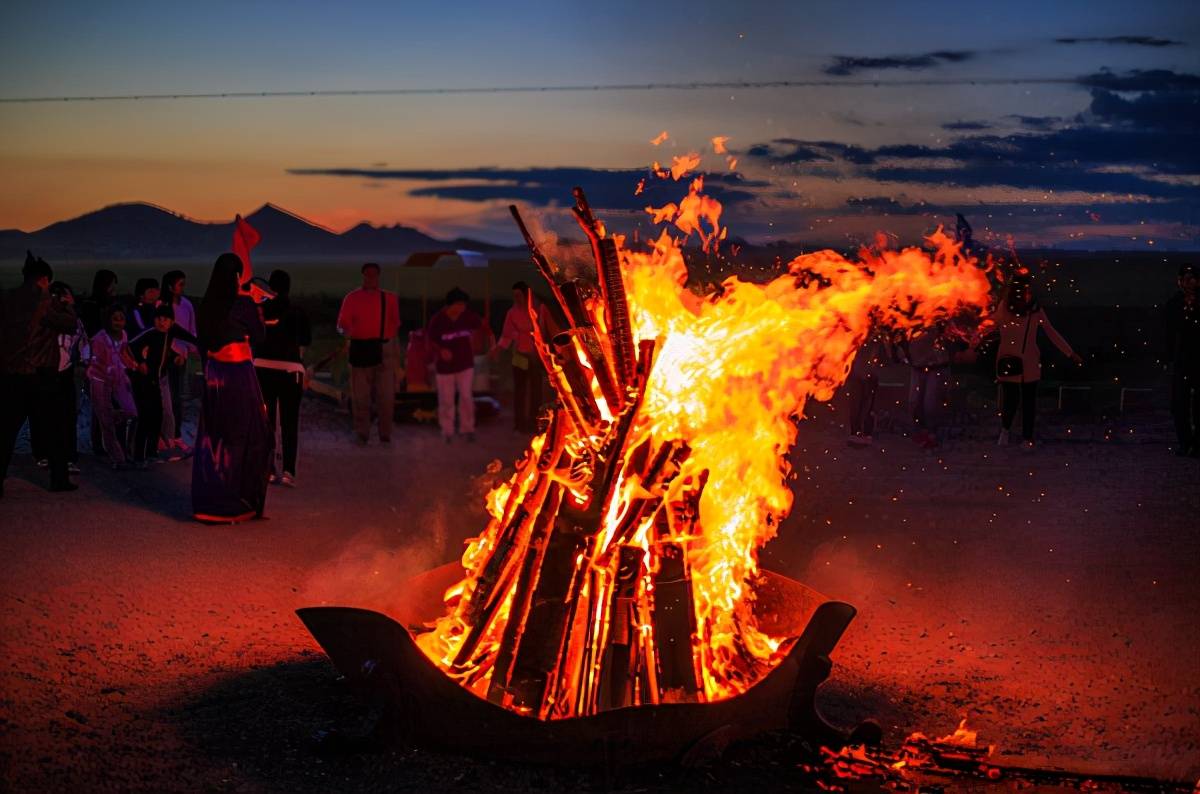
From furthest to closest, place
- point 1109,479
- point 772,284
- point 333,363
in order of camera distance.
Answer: point 333,363 → point 1109,479 → point 772,284

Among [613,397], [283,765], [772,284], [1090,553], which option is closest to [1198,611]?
[1090,553]

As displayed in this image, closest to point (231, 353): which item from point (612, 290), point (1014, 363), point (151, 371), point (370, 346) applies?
point (151, 371)

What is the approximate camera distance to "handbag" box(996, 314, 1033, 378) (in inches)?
545

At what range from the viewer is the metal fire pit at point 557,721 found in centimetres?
521

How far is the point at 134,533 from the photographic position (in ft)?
31.4

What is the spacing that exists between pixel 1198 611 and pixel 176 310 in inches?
371

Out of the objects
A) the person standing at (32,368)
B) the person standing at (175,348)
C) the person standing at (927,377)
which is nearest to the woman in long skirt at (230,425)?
the person standing at (32,368)

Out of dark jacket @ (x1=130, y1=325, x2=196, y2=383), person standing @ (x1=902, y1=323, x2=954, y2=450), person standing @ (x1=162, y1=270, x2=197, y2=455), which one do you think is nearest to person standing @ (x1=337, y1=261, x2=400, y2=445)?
person standing @ (x1=162, y1=270, x2=197, y2=455)

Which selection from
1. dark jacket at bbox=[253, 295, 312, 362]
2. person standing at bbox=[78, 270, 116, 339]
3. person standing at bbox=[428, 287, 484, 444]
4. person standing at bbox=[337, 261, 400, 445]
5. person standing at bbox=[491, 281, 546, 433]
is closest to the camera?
dark jacket at bbox=[253, 295, 312, 362]

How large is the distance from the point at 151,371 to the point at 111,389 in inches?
15.4

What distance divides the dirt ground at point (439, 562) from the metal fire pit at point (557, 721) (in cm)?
10

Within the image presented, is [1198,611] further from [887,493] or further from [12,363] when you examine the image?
[12,363]

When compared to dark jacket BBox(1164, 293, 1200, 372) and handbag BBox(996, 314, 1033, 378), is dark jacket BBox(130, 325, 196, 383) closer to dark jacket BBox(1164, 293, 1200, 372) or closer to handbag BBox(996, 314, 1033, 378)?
handbag BBox(996, 314, 1033, 378)

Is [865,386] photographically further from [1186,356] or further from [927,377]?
[1186,356]
